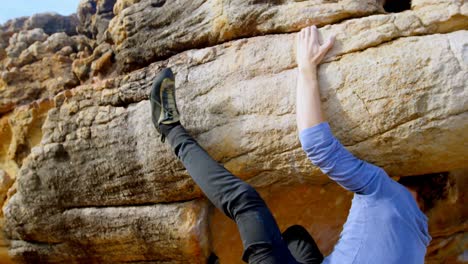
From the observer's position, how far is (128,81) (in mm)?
4273

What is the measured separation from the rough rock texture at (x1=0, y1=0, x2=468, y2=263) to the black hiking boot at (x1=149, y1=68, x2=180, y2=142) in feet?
0.63

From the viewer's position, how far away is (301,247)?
3.16 m

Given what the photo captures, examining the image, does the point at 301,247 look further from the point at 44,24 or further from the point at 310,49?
the point at 44,24

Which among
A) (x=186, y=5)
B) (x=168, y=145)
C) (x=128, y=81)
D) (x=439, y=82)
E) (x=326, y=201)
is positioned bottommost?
(x=326, y=201)

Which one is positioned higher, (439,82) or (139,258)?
(439,82)

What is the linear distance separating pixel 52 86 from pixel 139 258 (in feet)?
8.56

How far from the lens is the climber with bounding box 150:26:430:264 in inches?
107

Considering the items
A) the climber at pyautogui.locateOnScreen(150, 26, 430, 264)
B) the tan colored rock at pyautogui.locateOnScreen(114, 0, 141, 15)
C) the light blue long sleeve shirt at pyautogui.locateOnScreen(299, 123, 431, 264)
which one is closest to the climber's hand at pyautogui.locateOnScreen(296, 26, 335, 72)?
the climber at pyautogui.locateOnScreen(150, 26, 430, 264)

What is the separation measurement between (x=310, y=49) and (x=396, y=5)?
117 centimetres

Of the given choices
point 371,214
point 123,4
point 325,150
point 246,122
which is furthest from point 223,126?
point 123,4

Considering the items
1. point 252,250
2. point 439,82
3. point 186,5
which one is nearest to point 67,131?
point 186,5

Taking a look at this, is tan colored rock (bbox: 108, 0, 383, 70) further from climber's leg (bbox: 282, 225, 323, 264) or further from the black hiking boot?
climber's leg (bbox: 282, 225, 323, 264)

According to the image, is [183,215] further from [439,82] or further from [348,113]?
[439,82]

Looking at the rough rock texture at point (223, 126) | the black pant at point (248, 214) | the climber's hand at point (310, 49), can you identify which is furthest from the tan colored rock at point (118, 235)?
the climber's hand at point (310, 49)
